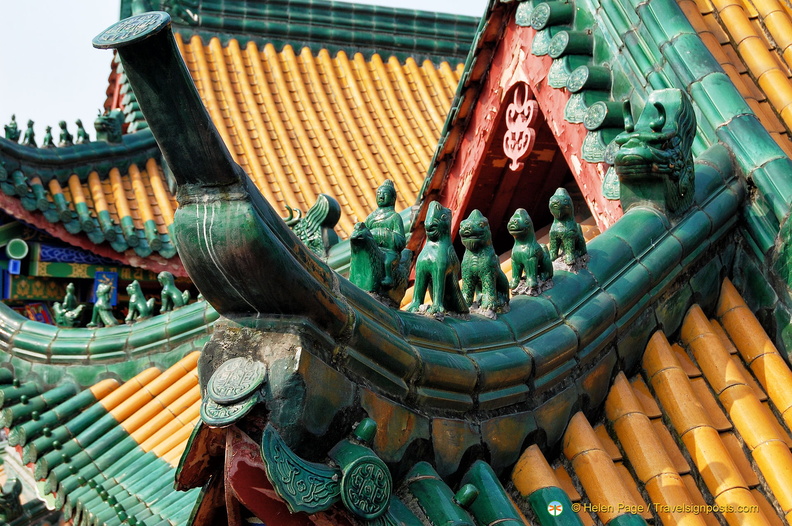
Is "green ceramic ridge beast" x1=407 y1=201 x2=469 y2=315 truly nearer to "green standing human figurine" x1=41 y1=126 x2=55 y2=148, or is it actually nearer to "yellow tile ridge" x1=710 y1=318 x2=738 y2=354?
"yellow tile ridge" x1=710 y1=318 x2=738 y2=354

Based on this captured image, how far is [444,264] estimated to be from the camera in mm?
3721

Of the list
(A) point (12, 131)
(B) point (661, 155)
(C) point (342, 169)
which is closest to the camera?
→ (B) point (661, 155)

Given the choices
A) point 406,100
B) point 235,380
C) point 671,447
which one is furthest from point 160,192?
point 235,380

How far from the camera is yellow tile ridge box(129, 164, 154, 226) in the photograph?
11953 millimetres

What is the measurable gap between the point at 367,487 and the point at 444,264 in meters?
0.86

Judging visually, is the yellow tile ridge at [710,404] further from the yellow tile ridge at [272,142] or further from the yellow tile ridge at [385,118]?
the yellow tile ridge at [385,118]

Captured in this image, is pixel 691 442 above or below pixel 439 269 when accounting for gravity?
below

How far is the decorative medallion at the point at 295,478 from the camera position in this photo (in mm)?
3010

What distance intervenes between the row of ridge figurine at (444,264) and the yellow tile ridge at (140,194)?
27.2ft

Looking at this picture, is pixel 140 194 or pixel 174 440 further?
pixel 140 194

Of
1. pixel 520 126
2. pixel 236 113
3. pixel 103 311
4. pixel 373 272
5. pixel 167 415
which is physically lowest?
pixel 373 272

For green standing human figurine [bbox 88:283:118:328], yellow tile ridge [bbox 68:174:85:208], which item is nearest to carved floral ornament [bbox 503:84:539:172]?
green standing human figurine [bbox 88:283:118:328]

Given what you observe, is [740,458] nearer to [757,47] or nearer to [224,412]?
[224,412]

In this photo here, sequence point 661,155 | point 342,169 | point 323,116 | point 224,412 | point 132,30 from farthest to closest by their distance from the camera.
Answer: point 323,116, point 342,169, point 661,155, point 224,412, point 132,30
